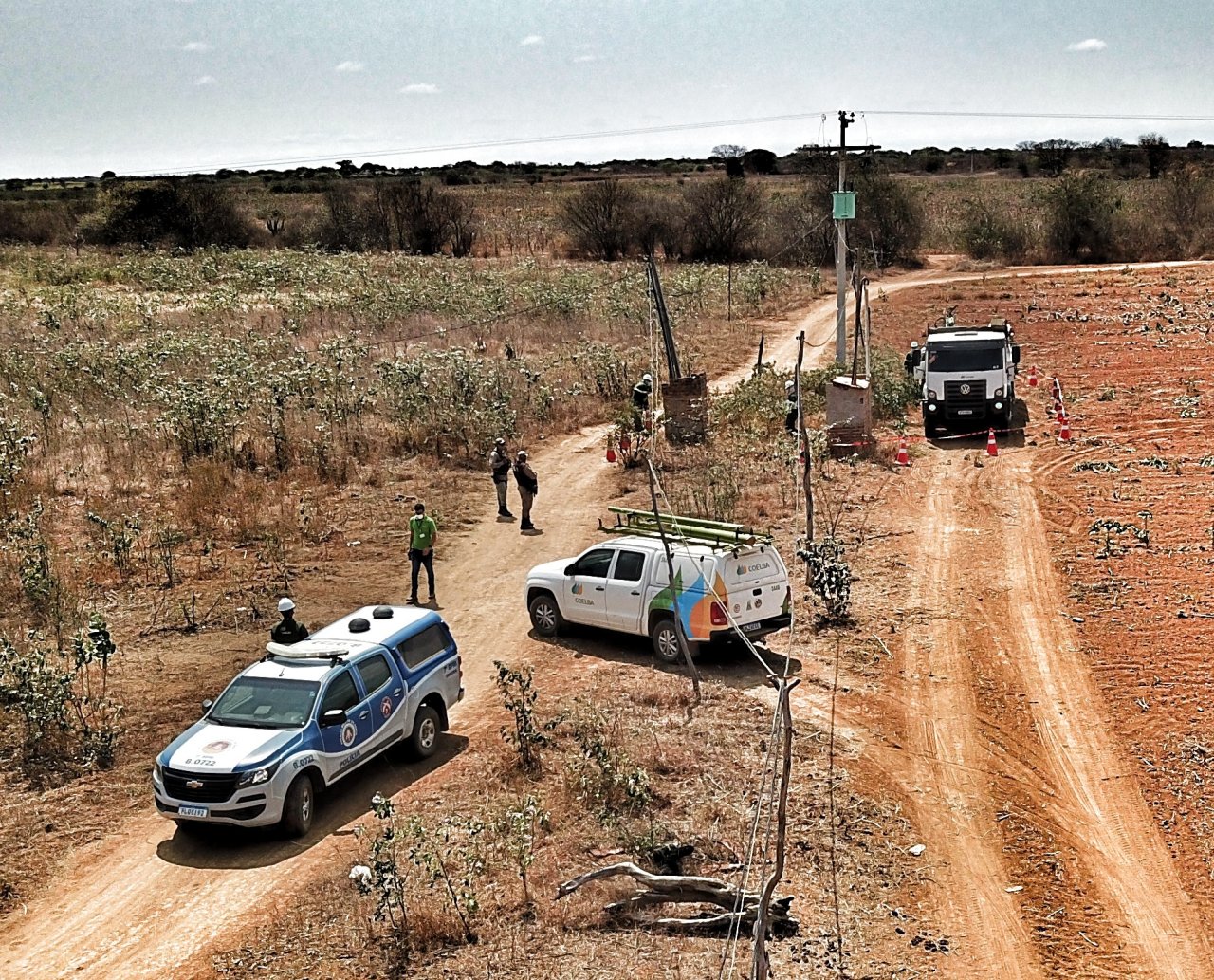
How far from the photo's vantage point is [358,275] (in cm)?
5341

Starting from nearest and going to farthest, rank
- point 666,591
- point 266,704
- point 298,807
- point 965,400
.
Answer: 1. point 298,807
2. point 266,704
3. point 666,591
4. point 965,400

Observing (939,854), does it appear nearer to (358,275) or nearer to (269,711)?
(269,711)

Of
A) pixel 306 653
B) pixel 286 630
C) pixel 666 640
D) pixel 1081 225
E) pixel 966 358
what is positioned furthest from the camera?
pixel 1081 225

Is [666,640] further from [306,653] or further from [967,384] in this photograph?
[967,384]

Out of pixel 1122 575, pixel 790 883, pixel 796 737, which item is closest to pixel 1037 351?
pixel 1122 575

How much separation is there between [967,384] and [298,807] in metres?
22.1

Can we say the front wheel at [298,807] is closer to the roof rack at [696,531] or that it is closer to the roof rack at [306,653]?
the roof rack at [306,653]

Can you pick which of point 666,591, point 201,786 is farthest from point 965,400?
point 201,786

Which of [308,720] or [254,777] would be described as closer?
[254,777]

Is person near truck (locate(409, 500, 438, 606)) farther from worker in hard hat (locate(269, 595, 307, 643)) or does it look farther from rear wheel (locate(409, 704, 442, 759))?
rear wheel (locate(409, 704, 442, 759))

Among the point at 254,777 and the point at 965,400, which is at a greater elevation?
the point at 965,400

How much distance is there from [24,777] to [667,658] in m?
8.27

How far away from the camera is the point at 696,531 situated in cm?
1766

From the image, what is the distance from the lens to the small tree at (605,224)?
71.7 m
